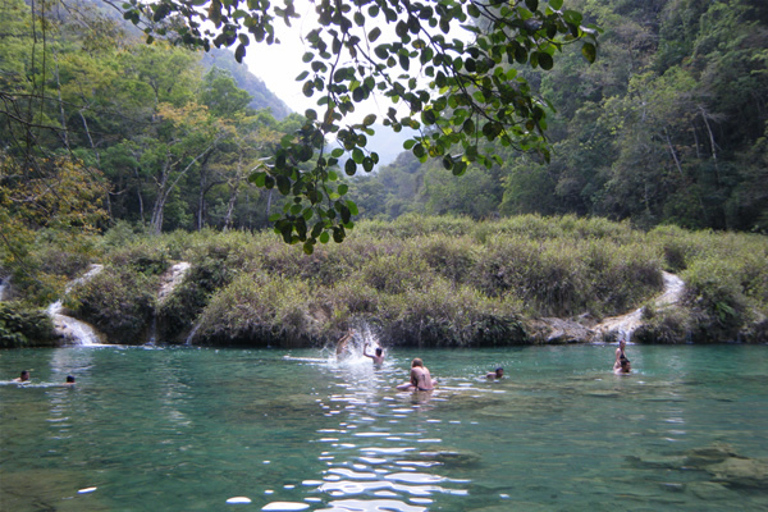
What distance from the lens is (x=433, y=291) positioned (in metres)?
20.7

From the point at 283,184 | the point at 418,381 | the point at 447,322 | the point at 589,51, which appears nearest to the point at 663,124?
the point at 447,322

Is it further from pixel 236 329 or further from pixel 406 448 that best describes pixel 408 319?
pixel 406 448

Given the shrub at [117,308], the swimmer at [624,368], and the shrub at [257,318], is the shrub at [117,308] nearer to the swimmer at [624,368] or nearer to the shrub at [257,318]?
the shrub at [257,318]

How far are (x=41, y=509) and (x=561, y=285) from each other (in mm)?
20952

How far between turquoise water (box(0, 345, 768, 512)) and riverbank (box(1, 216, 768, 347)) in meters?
7.02

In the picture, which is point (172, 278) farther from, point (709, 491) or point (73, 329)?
point (709, 491)

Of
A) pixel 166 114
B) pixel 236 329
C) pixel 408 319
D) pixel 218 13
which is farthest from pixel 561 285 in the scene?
pixel 166 114

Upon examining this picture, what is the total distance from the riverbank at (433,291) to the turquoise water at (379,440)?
702 centimetres

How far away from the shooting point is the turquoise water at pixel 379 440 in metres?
4.76

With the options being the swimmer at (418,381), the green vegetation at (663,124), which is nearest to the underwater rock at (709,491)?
the swimmer at (418,381)

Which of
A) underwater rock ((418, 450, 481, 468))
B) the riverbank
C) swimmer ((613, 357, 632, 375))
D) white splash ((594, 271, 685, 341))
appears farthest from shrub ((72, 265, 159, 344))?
underwater rock ((418, 450, 481, 468))

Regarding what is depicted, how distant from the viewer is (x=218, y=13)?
327 cm

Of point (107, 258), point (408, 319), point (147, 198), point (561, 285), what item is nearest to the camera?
point (408, 319)

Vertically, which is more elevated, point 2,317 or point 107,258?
point 107,258
